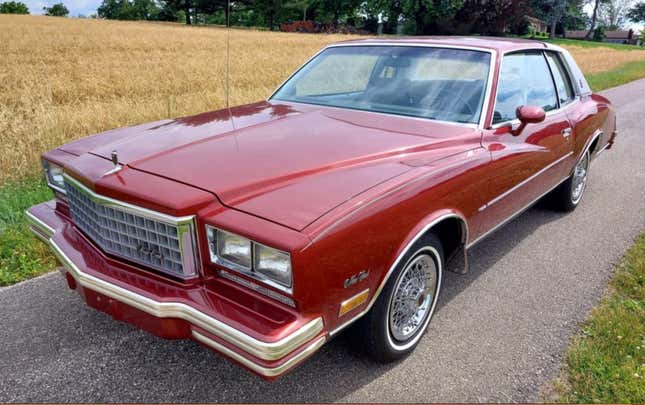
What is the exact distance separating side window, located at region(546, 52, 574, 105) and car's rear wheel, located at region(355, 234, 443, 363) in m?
2.37

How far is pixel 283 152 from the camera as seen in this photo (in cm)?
247

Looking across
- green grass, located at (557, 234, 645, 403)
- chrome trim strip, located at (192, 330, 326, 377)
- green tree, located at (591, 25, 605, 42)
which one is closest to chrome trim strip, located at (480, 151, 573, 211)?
green grass, located at (557, 234, 645, 403)

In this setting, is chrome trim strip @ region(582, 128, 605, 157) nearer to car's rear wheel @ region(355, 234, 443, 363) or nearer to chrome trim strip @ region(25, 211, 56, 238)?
car's rear wheel @ region(355, 234, 443, 363)

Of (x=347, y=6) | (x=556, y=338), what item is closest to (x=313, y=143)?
(x=556, y=338)

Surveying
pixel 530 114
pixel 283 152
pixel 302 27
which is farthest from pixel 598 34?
pixel 283 152

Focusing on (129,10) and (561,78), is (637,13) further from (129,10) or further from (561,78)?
(561,78)

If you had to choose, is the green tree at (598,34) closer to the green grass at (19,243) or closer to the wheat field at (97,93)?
the wheat field at (97,93)

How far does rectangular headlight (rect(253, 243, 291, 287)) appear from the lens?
6.09ft

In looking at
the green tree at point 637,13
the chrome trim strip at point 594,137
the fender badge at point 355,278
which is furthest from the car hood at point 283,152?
the green tree at point 637,13

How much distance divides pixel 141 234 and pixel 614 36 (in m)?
112

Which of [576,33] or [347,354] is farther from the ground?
[347,354]

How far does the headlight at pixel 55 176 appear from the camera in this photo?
2811mm

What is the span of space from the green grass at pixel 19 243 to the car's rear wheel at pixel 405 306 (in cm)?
234

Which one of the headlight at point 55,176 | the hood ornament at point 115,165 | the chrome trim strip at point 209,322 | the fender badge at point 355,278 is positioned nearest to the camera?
the chrome trim strip at point 209,322
